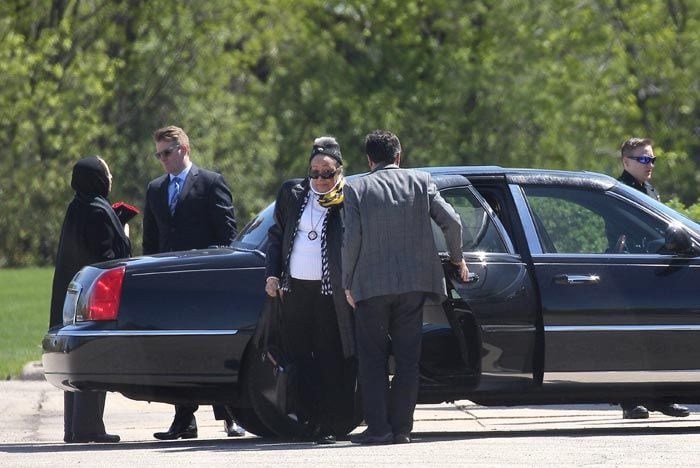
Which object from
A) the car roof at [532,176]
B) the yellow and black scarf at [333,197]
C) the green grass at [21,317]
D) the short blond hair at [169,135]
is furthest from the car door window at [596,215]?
the green grass at [21,317]

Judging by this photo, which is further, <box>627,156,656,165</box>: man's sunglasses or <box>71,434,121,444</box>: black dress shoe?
<box>627,156,656,165</box>: man's sunglasses

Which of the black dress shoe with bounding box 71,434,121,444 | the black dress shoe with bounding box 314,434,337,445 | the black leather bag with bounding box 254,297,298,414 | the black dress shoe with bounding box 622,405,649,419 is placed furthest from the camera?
the black dress shoe with bounding box 622,405,649,419

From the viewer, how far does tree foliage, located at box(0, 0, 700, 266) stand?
4419 centimetres

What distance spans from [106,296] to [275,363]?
3.16ft

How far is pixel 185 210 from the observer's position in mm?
10070

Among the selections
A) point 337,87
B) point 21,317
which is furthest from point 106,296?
point 337,87

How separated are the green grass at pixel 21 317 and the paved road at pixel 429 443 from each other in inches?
124

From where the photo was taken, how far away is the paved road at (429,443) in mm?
7668

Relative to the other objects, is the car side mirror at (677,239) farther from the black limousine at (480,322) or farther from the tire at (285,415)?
the tire at (285,415)

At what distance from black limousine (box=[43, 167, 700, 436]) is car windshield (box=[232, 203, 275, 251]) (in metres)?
0.02

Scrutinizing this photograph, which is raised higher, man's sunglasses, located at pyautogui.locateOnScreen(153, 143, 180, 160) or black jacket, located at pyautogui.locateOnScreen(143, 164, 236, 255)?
man's sunglasses, located at pyautogui.locateOnScreen(153, 143, 180, 160)

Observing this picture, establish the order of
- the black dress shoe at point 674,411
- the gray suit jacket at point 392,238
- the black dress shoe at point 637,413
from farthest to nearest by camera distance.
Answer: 1. the black dress shoe at point 637,413
2. the black dress shoe at point 674,411
3. the gray suit jacket at point 392,238

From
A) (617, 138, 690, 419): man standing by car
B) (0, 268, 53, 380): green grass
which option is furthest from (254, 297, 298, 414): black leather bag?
(0, 268, 53, 380): green grass

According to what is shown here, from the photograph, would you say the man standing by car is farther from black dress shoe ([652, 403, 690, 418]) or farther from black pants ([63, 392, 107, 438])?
black pants ([63, 392, 107, 438])
